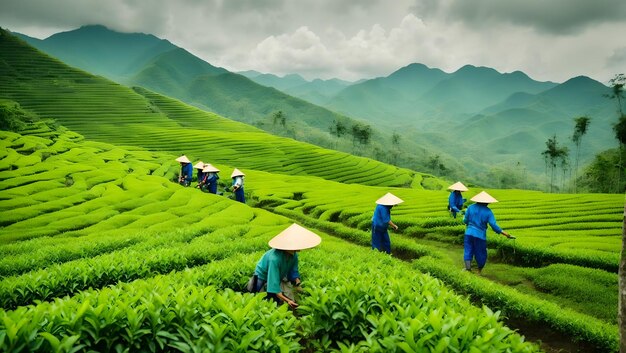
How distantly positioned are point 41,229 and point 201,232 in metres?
6.04

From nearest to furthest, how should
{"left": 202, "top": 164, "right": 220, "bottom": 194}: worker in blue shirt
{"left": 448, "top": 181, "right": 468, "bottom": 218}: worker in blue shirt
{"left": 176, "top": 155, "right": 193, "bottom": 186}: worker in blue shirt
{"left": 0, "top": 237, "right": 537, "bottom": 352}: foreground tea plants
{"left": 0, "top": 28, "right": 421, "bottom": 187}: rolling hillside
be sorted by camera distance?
{"left": 0, "top": 237, "right": 537, "bottom": 352}: foreground tea plants
{"left": 448, "top": 181, "right": 468, "bottom": 218}: worker in blue shirt
{"left": 202, "top": 164, "right": 220, "bottom": 194}: worker in blue shirt
{"left": 176, "top": 155, "right": 193, "bottom": 186}: worker in blue shirt
{"left": 0, "top": 28, "right": 421, "bottom": 187}: rolling hillside

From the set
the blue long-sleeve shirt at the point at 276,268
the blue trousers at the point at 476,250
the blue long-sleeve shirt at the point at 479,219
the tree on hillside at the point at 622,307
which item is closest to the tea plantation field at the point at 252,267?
the blue long-sleeve shirt at the point at 276,268

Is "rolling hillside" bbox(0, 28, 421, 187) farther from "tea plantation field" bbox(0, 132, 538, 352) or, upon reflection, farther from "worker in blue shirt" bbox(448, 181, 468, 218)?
"worker in blue shirt" bbox(448, 181, 468, 218)

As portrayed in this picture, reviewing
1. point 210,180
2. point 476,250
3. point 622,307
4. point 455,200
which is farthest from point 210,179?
point 622,307

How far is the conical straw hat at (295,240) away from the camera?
6910 mm

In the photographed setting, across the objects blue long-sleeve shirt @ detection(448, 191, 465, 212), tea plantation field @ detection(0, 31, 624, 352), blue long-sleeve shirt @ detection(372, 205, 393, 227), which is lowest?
tea plantation field @ detection(0, 31, 624, 352)

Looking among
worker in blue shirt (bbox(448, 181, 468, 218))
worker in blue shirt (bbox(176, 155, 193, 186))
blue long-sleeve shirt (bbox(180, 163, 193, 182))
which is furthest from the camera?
blue long-sleeve shirt (bbox(180, 163, 193, 182))

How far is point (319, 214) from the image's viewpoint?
68.4 ft

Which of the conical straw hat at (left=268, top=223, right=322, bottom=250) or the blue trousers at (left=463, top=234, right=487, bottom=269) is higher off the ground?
the conical straw hat at (left=268, top=223, right=322, bottom=250)

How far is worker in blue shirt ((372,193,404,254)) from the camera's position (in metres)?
12.0

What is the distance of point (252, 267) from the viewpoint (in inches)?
329

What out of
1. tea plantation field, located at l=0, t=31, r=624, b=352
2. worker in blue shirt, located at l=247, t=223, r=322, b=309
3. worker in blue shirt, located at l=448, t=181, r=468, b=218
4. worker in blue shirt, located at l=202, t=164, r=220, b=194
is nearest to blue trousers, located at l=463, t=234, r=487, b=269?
tea plantation field, located at l=0, t=31, r=624, b=352

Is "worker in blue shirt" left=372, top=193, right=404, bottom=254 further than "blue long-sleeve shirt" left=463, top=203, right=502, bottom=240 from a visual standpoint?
Yes

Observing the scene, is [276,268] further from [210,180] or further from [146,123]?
[146,123]
